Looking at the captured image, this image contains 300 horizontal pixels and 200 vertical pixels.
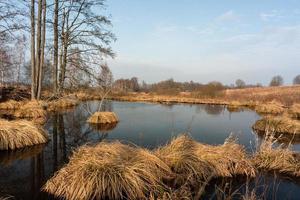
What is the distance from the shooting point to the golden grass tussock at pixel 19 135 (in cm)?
832

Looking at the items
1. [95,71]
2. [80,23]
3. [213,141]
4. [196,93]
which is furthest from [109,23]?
[196,93]

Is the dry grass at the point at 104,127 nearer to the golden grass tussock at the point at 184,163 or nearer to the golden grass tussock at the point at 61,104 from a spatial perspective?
the golden grass tussock at the point at 184,163

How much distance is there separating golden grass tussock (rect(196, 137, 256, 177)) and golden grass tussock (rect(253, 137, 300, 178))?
509mm

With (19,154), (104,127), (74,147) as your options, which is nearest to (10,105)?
(104,127)

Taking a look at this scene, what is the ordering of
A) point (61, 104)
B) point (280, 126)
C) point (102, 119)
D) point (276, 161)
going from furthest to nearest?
point (61, 104) < point (280, 126) < point (102, 119) < point (276, 161)

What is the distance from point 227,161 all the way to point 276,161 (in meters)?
1.36

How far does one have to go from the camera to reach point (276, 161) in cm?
759

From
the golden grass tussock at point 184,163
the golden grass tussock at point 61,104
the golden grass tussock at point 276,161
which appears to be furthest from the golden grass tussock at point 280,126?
the golden grass tussock at point 61,104

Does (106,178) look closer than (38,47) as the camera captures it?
Yes

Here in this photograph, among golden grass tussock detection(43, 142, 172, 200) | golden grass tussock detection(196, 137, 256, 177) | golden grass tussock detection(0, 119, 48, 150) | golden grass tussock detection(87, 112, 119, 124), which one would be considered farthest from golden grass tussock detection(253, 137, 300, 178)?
golden grass tussock detection(87, 112, 119, 124)

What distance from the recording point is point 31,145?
29.0ft

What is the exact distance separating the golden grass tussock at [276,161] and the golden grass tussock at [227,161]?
20.0 inches

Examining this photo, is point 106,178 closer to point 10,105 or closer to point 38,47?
point 10,105

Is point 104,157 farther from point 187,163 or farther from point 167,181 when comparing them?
point 187,163
